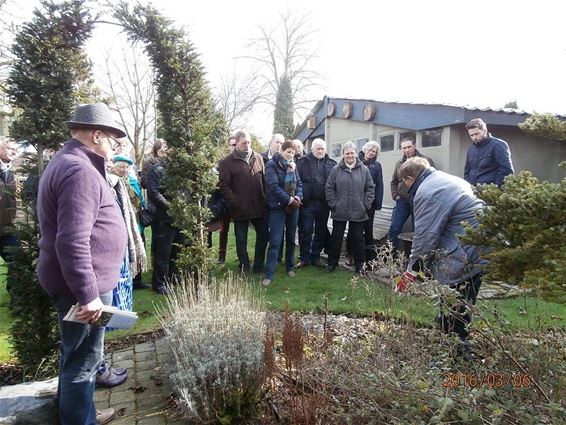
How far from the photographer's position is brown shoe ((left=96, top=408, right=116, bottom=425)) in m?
3.08

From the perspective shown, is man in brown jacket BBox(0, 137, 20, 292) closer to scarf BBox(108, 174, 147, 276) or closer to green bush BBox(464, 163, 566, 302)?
scarf BBox(108, 174, 147, 276)

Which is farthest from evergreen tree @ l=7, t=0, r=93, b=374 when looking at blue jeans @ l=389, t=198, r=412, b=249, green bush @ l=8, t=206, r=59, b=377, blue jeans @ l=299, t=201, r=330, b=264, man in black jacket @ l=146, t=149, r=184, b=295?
blue jeans @ l=389, t=198, r=412, b=249

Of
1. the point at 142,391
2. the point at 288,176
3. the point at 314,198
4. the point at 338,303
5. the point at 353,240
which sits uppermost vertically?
the point at 288,176

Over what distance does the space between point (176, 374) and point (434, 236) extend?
93.7 inches

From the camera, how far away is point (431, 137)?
8.57m

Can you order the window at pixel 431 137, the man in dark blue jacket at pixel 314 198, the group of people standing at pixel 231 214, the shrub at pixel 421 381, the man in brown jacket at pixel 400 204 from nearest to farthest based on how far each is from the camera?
the shrub at pixel 421 381, the group of people standing at pixel 231 214, the man in brown jacket at pixel 400 204, the man in dark blue jacket at pixel 314 198, the window at pixel 431 137

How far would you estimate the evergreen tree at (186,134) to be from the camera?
461 cm

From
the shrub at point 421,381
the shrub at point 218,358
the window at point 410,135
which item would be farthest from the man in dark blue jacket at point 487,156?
the shrub at point 218,358

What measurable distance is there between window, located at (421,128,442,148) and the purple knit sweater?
23.3ft

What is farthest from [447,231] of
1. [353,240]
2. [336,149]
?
[336,149]

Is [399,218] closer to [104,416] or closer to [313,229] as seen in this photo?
[313,229]

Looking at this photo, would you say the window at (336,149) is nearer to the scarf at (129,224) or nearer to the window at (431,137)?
the window at (431,137)

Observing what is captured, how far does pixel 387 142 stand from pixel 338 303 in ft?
18.9
